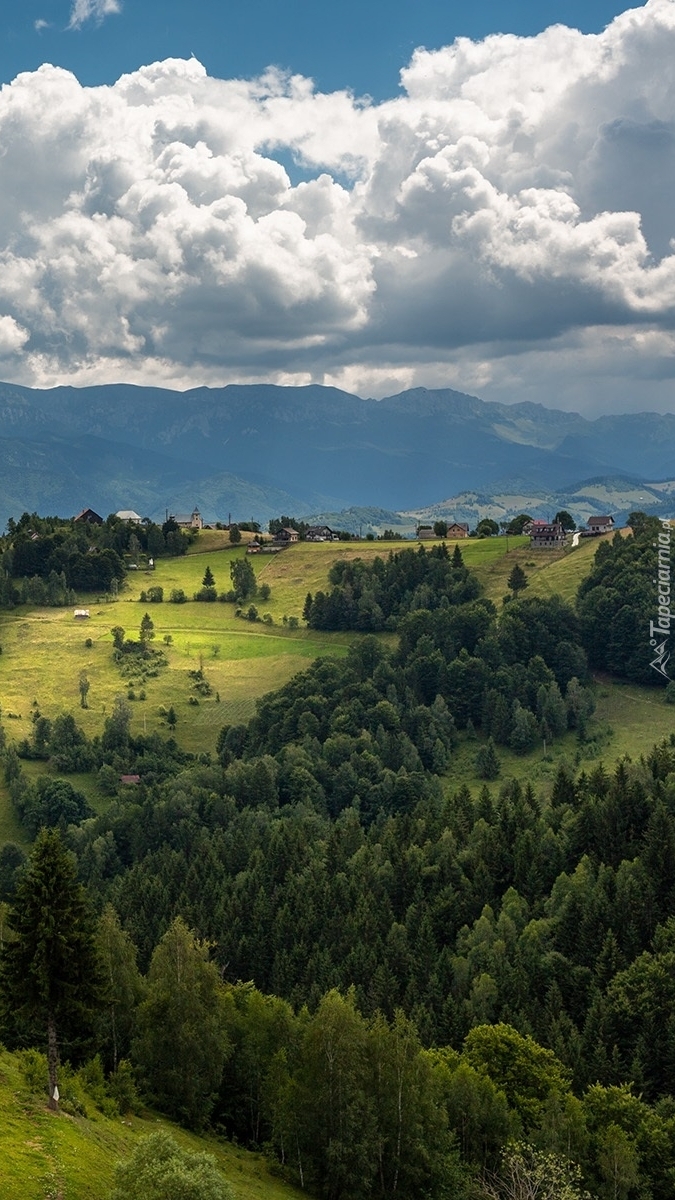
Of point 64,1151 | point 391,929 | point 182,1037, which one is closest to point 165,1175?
point 64,1151

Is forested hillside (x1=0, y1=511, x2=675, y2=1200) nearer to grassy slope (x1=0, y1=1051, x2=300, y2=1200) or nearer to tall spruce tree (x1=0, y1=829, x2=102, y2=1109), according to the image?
tall spruce tree (x1=0, y1=829, x2=102, y2=1109)

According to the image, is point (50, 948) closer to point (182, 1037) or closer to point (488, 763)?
point (182, 1037)

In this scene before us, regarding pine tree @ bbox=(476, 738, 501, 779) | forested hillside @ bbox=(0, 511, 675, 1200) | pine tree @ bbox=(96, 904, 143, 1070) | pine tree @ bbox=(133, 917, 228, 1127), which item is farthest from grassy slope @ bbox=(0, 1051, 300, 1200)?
pine tree @ bbox=(476, 738, 501, 779)

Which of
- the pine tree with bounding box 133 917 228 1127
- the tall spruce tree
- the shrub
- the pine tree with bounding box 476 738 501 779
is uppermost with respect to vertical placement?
the tall spruce tree

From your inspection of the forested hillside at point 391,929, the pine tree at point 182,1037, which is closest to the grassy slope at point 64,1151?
the pine tree at point 182,1037

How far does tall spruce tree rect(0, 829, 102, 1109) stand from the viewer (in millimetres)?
44719

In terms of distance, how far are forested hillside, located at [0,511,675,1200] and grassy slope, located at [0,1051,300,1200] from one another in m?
3.60

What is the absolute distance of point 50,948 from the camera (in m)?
44.9

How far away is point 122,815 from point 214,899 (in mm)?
40847

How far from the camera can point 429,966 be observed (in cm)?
9469

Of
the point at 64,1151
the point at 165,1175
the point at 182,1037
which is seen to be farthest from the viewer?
the point at 182,1037

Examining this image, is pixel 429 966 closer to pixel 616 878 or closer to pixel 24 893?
pixel 616 878

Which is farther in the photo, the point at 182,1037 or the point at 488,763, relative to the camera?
the point at 488,763

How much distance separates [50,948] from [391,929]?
2381 inches
